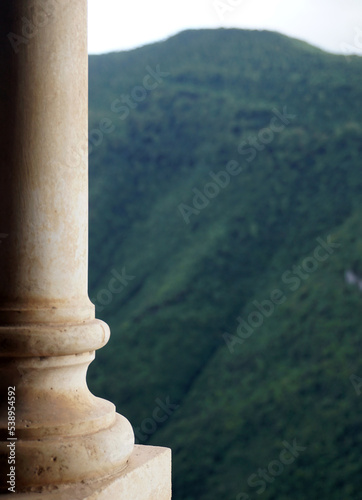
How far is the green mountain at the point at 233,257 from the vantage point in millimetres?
35344

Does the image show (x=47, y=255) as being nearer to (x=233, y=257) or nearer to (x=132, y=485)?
(x=132, y=485)

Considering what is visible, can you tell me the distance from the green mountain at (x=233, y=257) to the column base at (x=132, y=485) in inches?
1201

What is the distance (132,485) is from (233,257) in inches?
1839

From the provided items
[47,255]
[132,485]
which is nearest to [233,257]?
[132,485]

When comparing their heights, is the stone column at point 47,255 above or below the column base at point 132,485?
above

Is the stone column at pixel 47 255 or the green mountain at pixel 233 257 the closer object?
the stone column at pixel 47 255

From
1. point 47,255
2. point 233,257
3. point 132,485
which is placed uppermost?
point 47,255

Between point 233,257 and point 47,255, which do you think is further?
point 233,257

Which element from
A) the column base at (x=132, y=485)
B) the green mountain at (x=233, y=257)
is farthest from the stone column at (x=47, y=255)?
the green mountain at (x=233, y=257)

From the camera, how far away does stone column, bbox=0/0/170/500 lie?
2.67 metres

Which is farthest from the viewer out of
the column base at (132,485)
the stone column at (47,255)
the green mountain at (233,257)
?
the green mountain at (233,257)

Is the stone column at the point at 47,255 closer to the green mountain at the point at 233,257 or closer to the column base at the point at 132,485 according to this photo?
the column base at the point at 132,485

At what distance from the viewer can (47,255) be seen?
2.78 metres

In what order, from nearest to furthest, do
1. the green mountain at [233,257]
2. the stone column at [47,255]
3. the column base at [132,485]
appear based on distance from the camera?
1. the column base at [132,485]
2. the stone column at [47,255]
3. the green mountain at [233,257]
